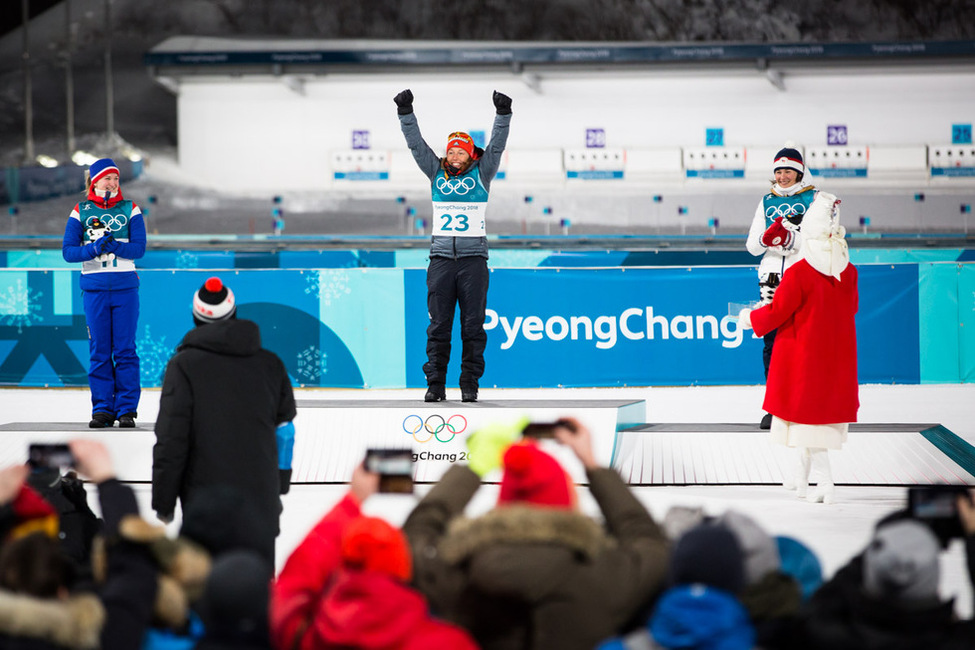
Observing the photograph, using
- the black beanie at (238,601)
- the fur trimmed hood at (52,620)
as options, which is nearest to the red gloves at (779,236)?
the black beanie at (238,601)

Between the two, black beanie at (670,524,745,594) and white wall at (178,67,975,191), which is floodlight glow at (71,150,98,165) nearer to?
white wall at (178,67,975,191)

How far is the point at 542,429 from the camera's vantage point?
A: 334cm

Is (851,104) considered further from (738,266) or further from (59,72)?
(59,72)

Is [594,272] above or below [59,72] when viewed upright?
below

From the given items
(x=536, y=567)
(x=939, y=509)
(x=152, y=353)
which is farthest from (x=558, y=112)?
(x=536, y=567)

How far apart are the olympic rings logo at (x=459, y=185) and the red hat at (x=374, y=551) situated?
5.25 meters

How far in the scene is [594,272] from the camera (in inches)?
454

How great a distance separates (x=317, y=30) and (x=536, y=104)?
Result: 5569 mm

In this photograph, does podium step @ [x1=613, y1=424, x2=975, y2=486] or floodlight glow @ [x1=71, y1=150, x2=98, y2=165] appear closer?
podium step @ [x1=613, y1=424, x2=975, y2=486]

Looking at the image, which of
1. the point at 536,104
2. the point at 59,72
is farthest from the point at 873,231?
the point at 59,72

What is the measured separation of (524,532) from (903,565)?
0.84 meters

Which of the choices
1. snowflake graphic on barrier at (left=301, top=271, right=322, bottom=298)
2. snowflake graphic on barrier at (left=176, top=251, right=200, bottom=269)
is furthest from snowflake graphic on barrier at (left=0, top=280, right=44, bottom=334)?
snowflake graphic on barrier at (left=301, top=271, right=322, bottom=298)

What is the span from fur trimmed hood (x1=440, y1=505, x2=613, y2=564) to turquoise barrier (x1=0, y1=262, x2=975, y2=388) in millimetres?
8640

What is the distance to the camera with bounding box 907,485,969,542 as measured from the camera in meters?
3.03
